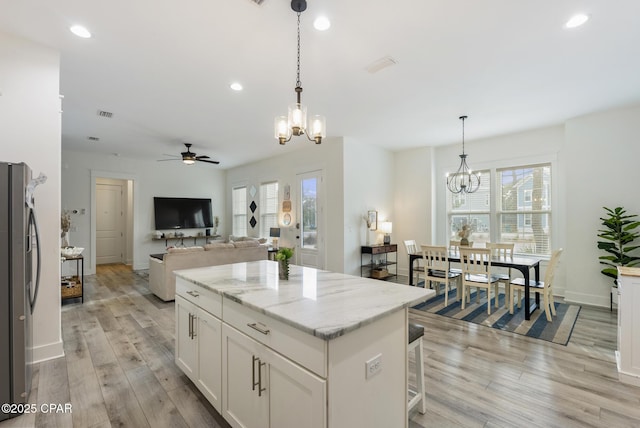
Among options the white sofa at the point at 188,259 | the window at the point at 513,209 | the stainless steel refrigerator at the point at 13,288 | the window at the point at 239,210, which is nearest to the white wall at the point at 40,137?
the stainless steel refrigerator at the point at 13,288

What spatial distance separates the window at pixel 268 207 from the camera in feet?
25.3

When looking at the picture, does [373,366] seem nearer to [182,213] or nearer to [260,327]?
[260,327]

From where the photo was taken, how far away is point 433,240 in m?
6.41

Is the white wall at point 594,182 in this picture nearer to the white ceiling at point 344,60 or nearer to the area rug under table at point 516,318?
the white ceiling at point 344,60

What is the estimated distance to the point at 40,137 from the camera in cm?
272

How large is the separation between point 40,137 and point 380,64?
11.0ft

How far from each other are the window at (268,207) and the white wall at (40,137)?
5.02m

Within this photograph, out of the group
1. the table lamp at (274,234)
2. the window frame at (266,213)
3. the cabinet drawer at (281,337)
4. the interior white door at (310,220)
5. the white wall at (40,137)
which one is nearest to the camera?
the cabinet drawer at (281,337)

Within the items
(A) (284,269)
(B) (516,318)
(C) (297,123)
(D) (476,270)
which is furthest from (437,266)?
(C) (297,123)

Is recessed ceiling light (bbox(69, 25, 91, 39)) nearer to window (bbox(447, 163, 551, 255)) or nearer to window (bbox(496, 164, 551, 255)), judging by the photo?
window (bbox(447, 163, 551, 255))

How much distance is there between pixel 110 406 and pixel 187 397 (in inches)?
21.0

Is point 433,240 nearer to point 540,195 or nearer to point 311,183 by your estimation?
point 540,195

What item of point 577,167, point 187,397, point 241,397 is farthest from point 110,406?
point 577,167

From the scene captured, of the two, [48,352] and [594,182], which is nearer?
[48,352]
